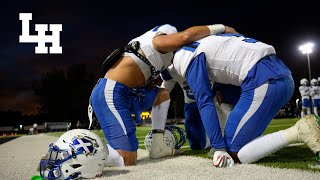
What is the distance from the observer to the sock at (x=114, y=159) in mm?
3783

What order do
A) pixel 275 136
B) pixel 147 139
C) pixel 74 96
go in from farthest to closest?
pixel 74 96 → pixel 147 139 → pixel 275 136

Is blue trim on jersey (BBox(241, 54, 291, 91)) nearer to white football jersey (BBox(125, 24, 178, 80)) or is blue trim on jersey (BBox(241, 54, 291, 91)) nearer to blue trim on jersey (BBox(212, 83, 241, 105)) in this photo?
blue trim on jersey (BBox(212, 83, 241, 105))

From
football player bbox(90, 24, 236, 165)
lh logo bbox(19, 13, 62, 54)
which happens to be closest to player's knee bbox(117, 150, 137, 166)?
football player bbox(90, 24, 236, 165)

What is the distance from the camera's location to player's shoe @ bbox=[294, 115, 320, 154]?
300 centimetres

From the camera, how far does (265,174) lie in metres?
2.88

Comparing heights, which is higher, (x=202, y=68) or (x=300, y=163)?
(x=202, y=68)

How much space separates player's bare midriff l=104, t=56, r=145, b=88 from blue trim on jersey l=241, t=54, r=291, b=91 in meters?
1.34

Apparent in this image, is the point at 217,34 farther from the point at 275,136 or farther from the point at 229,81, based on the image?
the point at 275,136

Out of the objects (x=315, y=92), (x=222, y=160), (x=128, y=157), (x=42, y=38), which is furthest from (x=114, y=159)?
(x=315, y=92)

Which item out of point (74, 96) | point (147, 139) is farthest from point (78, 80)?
point (147, 139)

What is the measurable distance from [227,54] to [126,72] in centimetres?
125

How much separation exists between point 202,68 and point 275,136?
1.02 m

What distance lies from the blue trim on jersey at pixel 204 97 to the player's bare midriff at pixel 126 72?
2.49 feet

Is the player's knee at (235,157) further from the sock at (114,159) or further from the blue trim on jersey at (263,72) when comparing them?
the sock at (114,159)
